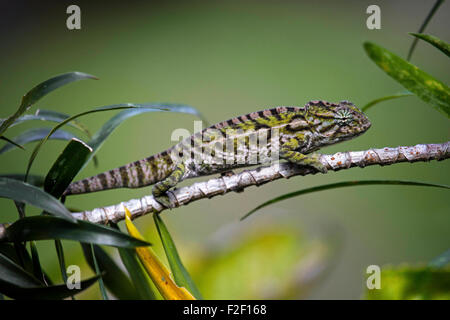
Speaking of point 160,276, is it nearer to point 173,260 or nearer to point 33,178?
point 173,260

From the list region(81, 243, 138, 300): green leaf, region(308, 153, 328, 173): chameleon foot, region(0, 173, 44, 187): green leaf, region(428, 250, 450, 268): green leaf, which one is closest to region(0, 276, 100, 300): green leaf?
region(81, 243, 138, 300): green leaf

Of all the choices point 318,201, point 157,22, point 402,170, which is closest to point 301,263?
point 318,201

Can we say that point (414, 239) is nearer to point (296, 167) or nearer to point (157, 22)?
point (296, 167)

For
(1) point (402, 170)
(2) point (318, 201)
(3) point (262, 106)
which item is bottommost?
(2) point (318, 201)

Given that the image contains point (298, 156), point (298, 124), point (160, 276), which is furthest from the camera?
point (298, 124)

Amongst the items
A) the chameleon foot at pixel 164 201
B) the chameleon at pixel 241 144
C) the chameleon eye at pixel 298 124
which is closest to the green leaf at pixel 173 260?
the chameleon foot at pixel 164 201

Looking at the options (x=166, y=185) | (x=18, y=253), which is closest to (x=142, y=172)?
(x=166, y=185)
